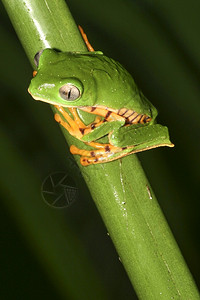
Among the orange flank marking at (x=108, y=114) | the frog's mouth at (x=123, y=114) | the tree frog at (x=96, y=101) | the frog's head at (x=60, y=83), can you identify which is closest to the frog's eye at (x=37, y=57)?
the tree frog at (x=96, y=101)

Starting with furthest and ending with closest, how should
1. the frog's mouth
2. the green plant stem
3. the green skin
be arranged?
the frog's mouth, the green skin, the green plant stem

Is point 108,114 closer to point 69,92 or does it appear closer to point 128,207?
point 69,92

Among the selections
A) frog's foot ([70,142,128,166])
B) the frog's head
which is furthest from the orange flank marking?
frog's foot ([70,142,128,166])

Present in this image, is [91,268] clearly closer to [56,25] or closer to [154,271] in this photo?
[154,271]

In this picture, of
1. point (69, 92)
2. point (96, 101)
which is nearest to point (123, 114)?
point (96, 101)

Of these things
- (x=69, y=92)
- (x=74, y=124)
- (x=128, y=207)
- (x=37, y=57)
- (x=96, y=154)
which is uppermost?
(x=37, y=57)

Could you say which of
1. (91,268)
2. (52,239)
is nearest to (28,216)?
(52,239)

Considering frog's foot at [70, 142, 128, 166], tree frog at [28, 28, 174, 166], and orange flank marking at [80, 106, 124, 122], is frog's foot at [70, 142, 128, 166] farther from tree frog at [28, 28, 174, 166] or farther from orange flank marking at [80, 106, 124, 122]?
orange flank marking at [80, 106, 124, 122]

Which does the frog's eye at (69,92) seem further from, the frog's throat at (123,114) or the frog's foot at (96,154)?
the frog's foot at (96,154)
